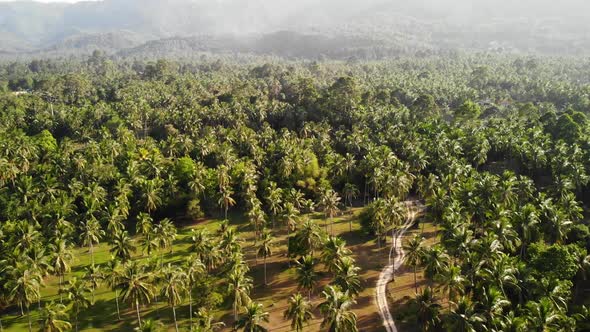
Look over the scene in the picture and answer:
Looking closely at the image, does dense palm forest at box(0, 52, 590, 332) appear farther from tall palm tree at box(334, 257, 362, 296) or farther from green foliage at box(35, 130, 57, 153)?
green foliage at box(35, 130, 57, 153)

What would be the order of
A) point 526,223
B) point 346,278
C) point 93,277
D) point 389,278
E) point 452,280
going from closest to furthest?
point 452,280 → point 346,278 → point 93,277 → point 526,223 → point 389,278

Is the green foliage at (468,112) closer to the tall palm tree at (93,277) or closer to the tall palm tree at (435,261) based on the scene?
the tall palm tree at (435,261)

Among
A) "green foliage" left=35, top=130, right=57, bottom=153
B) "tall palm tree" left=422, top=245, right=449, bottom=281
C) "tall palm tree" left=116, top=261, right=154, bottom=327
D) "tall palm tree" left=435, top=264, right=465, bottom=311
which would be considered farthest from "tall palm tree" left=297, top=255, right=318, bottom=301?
"green foliage" left=35, top=130, right=57, bottom=153

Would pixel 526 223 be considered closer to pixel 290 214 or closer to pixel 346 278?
pixel 346 278

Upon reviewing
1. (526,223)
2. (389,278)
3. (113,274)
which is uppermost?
(526,223)

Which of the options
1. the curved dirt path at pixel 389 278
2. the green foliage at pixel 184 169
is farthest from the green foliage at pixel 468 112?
the green foliage at pixel 184 169

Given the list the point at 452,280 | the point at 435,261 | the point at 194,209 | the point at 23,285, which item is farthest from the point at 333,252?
the point at 194,209
